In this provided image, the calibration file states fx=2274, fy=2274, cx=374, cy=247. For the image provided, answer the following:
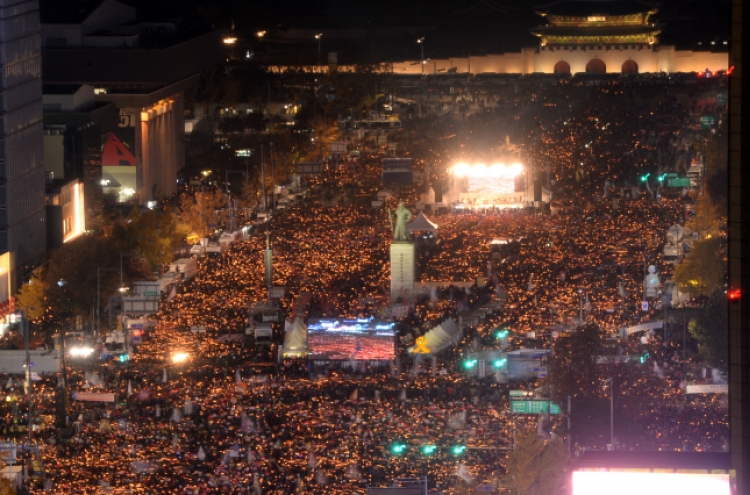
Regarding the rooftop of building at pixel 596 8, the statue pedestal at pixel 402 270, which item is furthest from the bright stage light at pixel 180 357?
the rooftop of building at pixel 596 8

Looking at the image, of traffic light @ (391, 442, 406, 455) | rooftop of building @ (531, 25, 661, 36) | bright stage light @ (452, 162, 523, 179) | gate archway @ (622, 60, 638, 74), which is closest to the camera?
traffic light @ (391, 442, 406, 455)

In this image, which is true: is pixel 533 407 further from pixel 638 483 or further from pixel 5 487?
pixel 638 483

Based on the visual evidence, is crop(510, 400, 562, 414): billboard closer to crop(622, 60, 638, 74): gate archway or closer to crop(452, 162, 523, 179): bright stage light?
crop(452, 162, 523, 179): bright stage light

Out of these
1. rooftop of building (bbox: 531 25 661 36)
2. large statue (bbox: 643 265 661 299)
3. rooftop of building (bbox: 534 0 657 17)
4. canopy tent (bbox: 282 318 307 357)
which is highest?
rooftop of building (bbox: 534 0 657 17)

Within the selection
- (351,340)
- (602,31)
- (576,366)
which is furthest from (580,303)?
→ (602,31)

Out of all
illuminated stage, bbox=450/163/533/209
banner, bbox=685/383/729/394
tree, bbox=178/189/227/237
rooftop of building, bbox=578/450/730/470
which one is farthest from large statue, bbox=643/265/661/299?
rooftop of building, bbox=578/450/730/470

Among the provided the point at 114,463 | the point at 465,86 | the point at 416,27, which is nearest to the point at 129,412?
the point at 114,463

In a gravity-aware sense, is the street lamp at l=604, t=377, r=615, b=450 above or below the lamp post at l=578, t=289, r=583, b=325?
below
